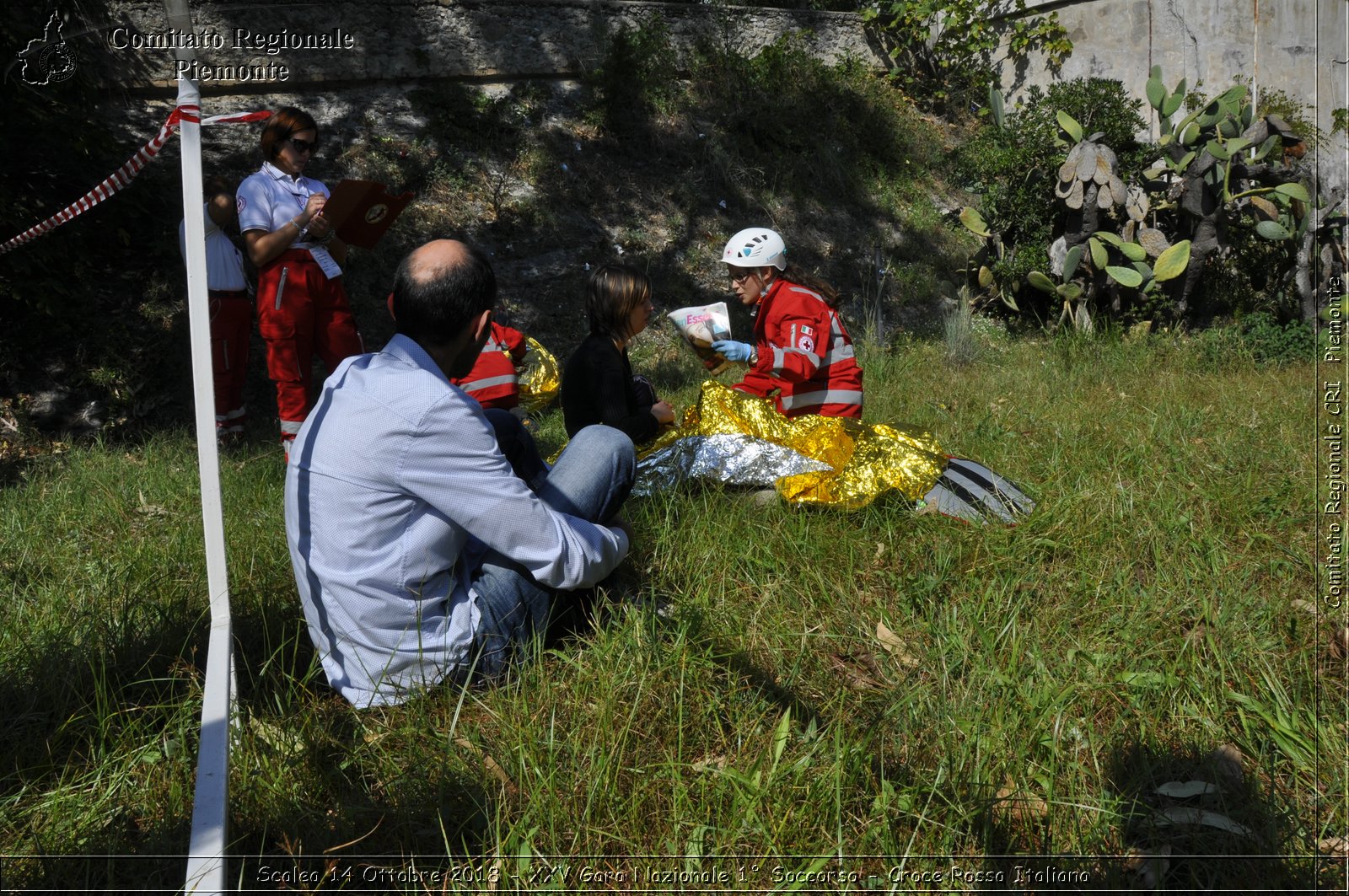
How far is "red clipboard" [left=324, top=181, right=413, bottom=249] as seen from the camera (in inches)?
179

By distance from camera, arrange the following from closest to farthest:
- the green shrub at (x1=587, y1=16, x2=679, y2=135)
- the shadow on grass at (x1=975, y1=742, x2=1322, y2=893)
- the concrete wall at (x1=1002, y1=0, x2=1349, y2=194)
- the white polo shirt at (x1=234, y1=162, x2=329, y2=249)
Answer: the shadow on grass at (x1=975, y1=742, x2=1322, y2=893), the white polo shirt at (x1=234, y1=162, x2=329, y2=249), the concrete wall at (x1=1002, y1=0, x2=1349, y2=194), the green shrub at (x1=587, y1=16, x2=679, y2=135)

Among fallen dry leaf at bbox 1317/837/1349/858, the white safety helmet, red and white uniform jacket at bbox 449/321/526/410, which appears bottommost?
fallen dry leaf at bbox 1317/837/1349/858

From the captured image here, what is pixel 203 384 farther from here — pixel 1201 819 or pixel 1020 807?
pixel 1201 819

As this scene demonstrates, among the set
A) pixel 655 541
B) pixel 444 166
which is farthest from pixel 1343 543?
pixel 444 166

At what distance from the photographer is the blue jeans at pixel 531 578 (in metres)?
2.43

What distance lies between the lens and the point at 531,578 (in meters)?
2.51

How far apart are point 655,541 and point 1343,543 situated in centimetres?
239

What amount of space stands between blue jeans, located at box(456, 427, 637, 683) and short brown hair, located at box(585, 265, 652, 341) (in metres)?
1.12

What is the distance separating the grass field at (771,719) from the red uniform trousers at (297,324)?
1.47 metres

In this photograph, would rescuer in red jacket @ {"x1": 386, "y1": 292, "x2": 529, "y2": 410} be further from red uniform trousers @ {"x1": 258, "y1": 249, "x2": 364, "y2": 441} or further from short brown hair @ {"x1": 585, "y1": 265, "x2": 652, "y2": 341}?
short brown hair @ {"x1": 585, "y1": 265, "x2": 652, "y2": 341}

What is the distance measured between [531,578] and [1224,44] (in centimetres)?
1091

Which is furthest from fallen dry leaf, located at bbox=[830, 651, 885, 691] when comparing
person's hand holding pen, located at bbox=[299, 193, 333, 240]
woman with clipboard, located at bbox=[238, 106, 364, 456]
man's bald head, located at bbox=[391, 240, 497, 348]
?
person's hand holding pen, located at bbox=[299, 193, 333, 240]

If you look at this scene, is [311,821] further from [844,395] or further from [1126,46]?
[1126,46]

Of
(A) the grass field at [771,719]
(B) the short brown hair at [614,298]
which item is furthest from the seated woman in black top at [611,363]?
(A) the grass field at [771,719]
